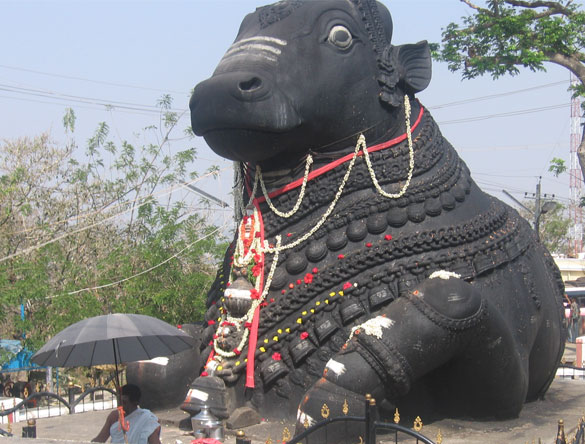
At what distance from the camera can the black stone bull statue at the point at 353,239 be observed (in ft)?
16.2

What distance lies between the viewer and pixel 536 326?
18.5ft

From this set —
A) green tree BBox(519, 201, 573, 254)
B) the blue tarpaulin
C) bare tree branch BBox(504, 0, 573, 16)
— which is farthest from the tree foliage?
green tree BBox(519, 201, 573, 254)

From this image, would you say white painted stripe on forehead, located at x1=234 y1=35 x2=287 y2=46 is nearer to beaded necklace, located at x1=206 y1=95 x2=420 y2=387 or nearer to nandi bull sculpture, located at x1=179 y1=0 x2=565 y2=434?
nandi bull sculpture, located at x1=179 y1=0 x2=565 y2=434

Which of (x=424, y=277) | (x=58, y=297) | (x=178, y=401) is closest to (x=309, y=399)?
(x=424, y=277)

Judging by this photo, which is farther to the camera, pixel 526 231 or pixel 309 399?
pixel 526 231

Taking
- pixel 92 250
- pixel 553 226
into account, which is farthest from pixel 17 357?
pixel 553 226

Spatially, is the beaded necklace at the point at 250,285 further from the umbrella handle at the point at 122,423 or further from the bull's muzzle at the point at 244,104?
the umbrella handle at the point at 122,423

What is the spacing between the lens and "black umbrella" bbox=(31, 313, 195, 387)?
452 centimetres

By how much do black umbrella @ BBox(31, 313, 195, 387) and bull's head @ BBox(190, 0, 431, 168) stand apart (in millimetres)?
1272

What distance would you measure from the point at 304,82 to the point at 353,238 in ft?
3.49

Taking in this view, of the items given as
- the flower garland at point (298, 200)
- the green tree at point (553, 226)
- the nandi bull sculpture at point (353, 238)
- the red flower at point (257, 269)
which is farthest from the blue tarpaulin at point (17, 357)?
the green tree at point (553, 226)

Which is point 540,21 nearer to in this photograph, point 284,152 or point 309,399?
point 284,152

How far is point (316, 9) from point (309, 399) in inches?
102

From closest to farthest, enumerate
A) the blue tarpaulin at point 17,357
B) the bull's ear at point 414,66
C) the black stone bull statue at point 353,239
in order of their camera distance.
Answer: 1. the black stone bull statue at point 353,239
2. the bull's ear at point 414,66
3. the blue tarpaulin at point 17,357
